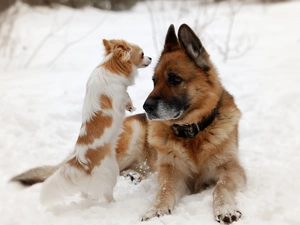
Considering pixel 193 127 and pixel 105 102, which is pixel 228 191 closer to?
pixel 193 127

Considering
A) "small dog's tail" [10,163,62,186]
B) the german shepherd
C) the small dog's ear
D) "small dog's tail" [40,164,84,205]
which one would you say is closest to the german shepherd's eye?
the german shepherd

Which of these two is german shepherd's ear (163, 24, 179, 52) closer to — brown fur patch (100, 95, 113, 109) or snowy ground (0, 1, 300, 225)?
brown fur patch (100, 95, 113, 109)

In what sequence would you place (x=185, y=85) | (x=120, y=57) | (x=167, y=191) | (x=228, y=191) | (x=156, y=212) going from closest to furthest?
(x=156, y=212)
(x=228, y=191)
(x=167, y=191)
(x=185, y=85)
(x=120, y=57)

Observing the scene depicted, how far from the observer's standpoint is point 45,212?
309 cm

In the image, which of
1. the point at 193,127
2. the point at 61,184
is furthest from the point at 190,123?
the point at 61,184

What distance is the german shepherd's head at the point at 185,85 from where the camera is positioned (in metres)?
3.23

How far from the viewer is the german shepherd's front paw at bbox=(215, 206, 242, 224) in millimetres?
2619

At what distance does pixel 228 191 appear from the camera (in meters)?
2.99

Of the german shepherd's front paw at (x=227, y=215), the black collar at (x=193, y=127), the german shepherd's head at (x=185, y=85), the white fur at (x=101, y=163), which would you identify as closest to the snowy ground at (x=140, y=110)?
the german shepherd's front paw at (x=227, y=215)

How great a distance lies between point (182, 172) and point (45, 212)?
1332mm

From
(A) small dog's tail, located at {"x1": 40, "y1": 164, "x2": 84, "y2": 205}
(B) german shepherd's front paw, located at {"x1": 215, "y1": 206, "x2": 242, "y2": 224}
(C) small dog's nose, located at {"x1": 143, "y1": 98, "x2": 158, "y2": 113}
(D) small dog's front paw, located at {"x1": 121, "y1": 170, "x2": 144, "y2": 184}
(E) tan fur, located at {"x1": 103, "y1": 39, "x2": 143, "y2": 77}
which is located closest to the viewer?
(B) german shepherd's front paw, located at {"x1": 215, "y1": 206, "x2": 242, "y2": 224}

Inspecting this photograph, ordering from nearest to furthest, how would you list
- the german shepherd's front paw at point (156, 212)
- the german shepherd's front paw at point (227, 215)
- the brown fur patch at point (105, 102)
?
the german shepherd's front paw at point (227, 215) → the german shepherd's front paw at point (156, 212) → the brown fur patch at point (105, 102)

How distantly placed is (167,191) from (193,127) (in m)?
0.65

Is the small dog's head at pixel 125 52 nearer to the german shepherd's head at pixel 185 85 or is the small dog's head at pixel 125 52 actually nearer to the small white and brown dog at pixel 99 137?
the small white and brown dog at pixel 99 137
